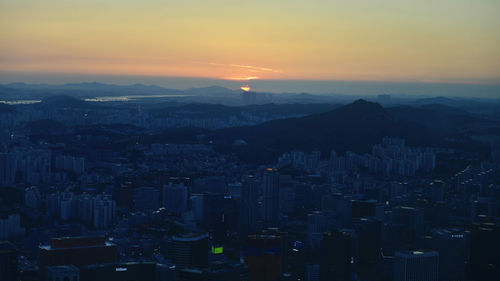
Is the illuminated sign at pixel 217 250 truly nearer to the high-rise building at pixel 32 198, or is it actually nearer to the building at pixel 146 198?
the building at pixel 146 198

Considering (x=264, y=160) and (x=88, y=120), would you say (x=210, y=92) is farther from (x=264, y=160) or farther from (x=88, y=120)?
(x=264, y=160)

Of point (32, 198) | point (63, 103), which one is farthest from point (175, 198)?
point (63, 103)

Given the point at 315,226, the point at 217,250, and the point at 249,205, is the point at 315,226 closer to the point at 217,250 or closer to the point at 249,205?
the point at 249,205

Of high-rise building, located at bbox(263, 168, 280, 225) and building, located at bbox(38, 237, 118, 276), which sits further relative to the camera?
high-rise building, located at bbox(263, 168, 280, 225)

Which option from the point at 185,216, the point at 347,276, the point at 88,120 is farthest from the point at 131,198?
the point at 88,120

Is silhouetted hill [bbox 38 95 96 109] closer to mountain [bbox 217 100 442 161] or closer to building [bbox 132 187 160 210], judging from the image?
mountain [bbox 217 100 442 161]

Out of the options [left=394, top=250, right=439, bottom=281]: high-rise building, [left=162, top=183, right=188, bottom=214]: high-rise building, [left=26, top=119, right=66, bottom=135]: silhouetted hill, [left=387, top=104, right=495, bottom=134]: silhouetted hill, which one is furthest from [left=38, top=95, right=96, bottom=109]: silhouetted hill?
[left=394, top=250, right=439, bottom=281]: high-rise building

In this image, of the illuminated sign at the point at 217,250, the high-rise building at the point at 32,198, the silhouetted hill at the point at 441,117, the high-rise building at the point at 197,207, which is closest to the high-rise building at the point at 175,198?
the high-rise building at the point at 197,207
